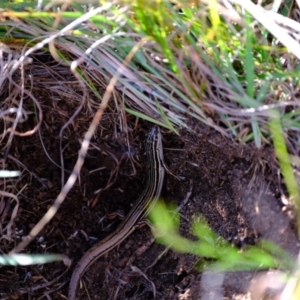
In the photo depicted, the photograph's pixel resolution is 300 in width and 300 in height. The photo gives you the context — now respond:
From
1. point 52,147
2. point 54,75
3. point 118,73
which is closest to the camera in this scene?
point 118,73

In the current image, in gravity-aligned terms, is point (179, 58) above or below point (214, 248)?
above

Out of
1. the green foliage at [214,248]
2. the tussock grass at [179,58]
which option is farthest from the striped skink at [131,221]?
the tussock grass at [179,58]

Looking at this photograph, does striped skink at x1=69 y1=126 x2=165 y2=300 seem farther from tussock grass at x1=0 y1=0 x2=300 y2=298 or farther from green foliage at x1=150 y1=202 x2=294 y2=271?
tussock grass at x1=0 y1=0 x2=300 y2=298

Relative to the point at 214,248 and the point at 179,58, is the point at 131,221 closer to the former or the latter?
the point at 214,248

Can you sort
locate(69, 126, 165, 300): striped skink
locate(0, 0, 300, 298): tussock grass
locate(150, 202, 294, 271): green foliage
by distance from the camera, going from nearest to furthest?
locate(0, 0, 300, 298): tussock grass → locate(150, 202, 294, 271): green foliage → locate(69, 126, 165, 300): striped skink

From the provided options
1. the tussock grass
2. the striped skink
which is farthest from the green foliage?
the tussock grass

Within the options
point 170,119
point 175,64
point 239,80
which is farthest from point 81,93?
point 239,80

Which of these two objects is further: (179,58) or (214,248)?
(214,248)

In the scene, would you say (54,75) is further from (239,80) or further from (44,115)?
(239,80)

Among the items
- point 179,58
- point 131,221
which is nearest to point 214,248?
point 131,221
